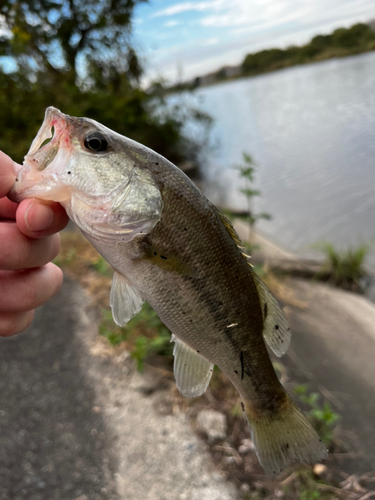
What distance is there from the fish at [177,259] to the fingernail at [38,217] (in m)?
0.05

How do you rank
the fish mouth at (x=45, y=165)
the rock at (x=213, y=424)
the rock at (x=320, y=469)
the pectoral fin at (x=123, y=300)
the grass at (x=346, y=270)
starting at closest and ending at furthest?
1. the fish mouth at (x=45, y=165)
2. the pectoral fin at (x=123, y=300)
3. the rock at (x=320, y=469)
4. the rock at (x=213, y=424)
5. the grass at (x=346, y=270)

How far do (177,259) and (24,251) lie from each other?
61cm

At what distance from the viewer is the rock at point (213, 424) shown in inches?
99.8

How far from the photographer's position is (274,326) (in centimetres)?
147

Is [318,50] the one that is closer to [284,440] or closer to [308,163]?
[308,163]

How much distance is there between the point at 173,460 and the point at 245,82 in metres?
45.7

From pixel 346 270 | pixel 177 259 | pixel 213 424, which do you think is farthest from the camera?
pixel 346 270

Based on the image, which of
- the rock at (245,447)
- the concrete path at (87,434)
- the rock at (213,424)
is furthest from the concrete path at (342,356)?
the concrete path at (87,434)

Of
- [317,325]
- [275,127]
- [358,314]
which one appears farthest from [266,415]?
[275,127]

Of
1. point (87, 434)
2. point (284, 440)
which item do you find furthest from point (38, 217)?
point (87, 434)

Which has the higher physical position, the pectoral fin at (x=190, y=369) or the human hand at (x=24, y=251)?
the human hand at (x=24, y=251)

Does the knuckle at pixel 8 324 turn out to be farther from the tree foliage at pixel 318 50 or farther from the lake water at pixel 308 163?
the tree foliage at pixel 318 50

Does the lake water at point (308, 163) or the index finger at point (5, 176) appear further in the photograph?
the lake water at point (308, 163)

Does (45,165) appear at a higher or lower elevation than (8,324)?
higher
